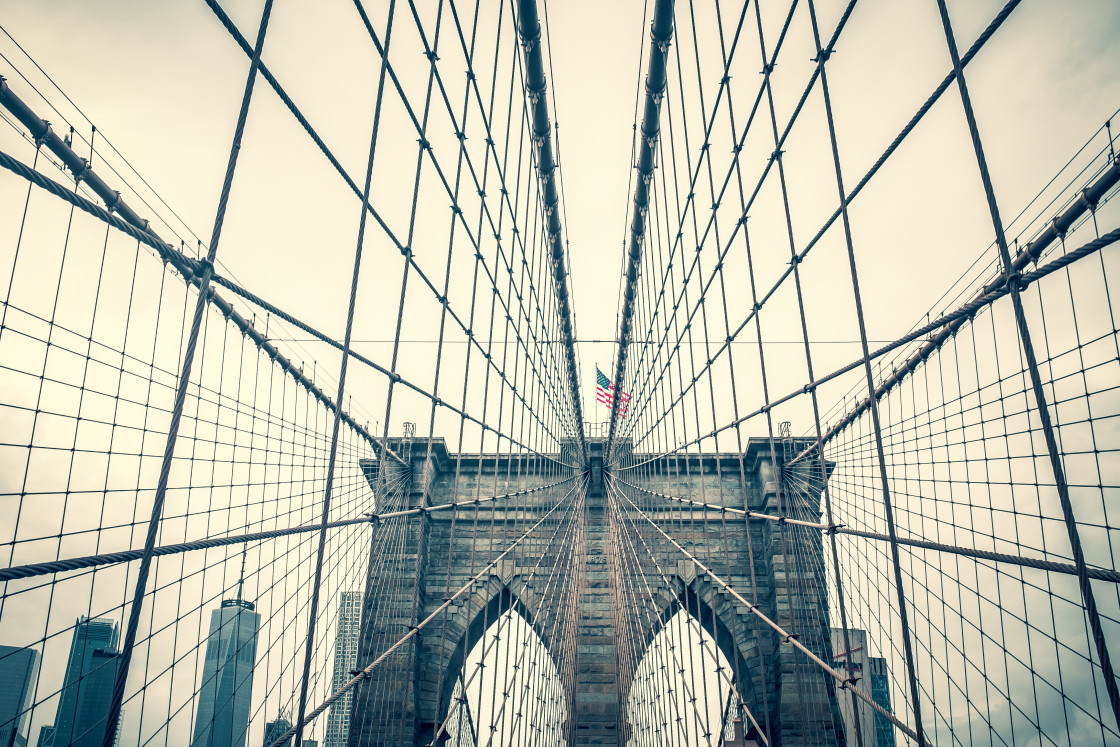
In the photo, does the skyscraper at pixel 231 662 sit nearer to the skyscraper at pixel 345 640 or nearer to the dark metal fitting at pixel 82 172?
the skyscraper at pixel 345 640

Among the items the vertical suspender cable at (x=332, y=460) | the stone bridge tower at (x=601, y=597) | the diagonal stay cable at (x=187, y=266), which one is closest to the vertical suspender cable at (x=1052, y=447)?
the vertical suspender cable at (x=332, y=460)

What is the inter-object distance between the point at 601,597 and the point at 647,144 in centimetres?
926

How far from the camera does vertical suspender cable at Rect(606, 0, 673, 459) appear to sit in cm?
605

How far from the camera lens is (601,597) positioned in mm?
13555

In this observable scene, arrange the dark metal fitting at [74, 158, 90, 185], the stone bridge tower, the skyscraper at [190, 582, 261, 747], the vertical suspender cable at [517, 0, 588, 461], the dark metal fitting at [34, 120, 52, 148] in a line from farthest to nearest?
the stone bridge tower < the vertical suspender cable at [517, 0, 588, 461] < the skyscraper at [190, 582, 261, 747] < the dark metal fitting at [74, 158, 90, 185] < the dark metal fitting at [34, 120, 52, 148]

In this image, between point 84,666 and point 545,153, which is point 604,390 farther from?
point 84,666

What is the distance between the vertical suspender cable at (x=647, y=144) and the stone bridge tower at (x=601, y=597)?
10.6 feet

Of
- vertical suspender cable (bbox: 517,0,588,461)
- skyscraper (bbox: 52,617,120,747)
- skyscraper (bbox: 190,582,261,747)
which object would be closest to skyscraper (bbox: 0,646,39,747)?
skyscraper (bbox: 52,617,120,747)

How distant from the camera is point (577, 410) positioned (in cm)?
1803

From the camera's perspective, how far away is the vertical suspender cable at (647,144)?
605 centimetres

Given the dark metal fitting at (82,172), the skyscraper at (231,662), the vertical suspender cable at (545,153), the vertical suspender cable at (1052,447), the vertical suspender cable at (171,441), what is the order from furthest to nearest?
the vertical suspender cable at (545,153) → the skyscraper at (231,662) → the dark metal fitting at (82,172) → the vertical suspender cable at (171,441) → the vertical suspender cable at (1052,447)

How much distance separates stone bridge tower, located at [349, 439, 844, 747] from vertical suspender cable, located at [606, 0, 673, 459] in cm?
325

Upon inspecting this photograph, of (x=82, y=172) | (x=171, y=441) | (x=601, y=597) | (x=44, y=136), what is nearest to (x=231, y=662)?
(x=601, y=597)

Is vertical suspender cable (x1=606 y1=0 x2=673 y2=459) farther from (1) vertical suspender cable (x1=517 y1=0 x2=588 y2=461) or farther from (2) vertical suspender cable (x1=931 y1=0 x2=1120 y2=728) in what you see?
(2) vertical suspender cable (x1=931 y1=0 x2=1120 y2=728)
